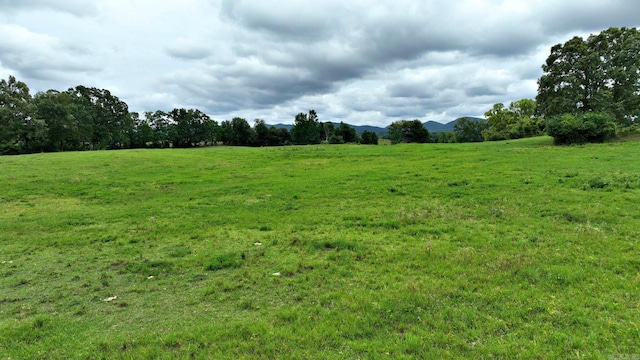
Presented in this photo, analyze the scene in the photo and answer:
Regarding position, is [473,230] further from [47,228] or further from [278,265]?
[47,228]

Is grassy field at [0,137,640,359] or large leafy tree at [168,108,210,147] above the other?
large leafy tree at [168,108,210,147]

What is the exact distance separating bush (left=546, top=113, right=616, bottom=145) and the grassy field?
1871 centimetres

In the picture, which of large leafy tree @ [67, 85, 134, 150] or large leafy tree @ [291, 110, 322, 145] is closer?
large leafy tree @ [67, 85, 134, 150]

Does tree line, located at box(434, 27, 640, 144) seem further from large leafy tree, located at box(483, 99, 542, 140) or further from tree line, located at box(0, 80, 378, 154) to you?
tree line, located at box(0, 80, 378, 154)

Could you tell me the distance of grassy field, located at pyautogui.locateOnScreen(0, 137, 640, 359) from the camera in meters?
4.64

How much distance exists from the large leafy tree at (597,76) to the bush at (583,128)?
18.4 feet

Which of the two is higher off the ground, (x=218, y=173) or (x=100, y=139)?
(x=100, y=139)

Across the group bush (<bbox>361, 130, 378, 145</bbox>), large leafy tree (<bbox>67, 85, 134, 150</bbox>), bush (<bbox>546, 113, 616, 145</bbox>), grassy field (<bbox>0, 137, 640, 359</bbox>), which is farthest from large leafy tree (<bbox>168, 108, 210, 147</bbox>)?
bush (<bbox>546, 113, 616, 145</bbox>)

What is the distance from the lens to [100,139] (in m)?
73.4

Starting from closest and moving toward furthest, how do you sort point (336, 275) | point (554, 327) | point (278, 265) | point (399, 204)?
1. point (554, 327)
2. point (336, 275)
3. point (278, 265)
4. point (399, 204)

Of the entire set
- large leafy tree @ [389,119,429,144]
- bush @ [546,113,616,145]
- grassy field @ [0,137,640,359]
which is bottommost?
grassy field @ [0,137,640,359]

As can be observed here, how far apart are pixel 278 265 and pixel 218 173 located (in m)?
18.3

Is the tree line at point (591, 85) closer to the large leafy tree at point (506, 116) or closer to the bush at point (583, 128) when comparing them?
the bush at point (583, 128)

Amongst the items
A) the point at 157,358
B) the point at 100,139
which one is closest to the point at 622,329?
the point at 157,358
